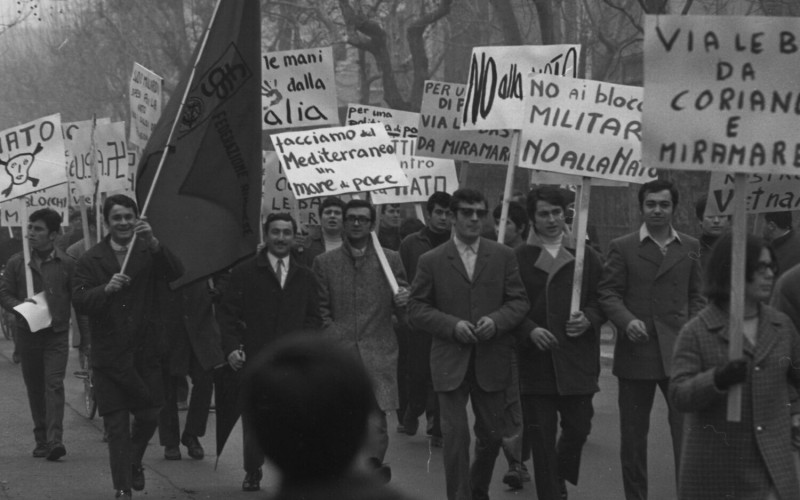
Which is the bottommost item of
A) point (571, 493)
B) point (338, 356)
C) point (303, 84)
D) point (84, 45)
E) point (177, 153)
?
point (571, 493)

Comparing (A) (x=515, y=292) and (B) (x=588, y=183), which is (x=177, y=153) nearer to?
(A) (x=515, y=292)

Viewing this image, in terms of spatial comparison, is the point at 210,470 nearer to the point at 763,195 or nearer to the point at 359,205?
the point at 359,205

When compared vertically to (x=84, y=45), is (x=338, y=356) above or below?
below

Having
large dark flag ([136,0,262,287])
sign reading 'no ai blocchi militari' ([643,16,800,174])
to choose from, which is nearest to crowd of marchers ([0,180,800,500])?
large dark flag ([136,0,262,287])

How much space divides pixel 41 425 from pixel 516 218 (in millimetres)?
3801

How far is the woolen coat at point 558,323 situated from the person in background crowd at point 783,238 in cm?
222

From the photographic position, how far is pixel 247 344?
9.10 meters

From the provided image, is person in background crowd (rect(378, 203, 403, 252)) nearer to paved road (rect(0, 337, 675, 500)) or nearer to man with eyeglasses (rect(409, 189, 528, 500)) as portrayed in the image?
paved road (rect(0, 337, 675, 500))

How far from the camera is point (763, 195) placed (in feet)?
32.8

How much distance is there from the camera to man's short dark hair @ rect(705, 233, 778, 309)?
18.3 feet

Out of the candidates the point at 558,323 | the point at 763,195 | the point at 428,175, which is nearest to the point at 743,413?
the point at 558,323

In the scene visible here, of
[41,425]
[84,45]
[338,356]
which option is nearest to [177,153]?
[41,425]

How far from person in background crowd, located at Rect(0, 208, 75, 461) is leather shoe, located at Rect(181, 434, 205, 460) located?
857 millimetres

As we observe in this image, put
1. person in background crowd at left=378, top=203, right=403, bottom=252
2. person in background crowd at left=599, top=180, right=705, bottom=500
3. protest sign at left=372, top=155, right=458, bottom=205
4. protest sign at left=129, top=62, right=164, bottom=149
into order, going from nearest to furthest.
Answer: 1. person in background crowd at left=599, top=180, right=705, bottom=500
2. person in background crowd at left=378, top=203, right=403, bottom=252
3. protest sign at left=129, top=62, right=164, bottom=149
4. protest sign at left=372, top=155, right=458, bottom=205
